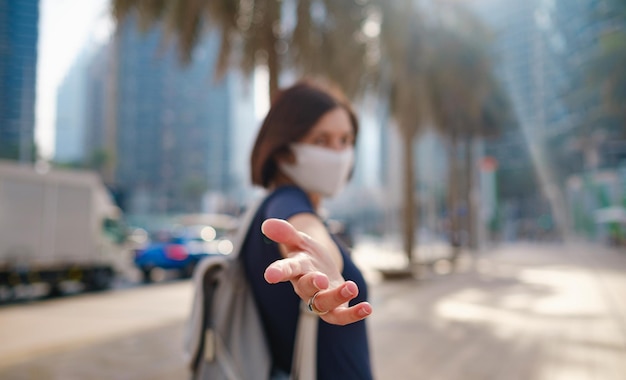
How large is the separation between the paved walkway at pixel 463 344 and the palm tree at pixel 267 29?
14.0 feet

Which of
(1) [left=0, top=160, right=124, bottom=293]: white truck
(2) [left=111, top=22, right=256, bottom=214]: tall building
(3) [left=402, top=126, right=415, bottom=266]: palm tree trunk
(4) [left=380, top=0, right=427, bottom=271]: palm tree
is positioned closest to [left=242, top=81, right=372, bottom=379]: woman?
(1) [left=0, top=160, right=124, bottom=293]: white truck

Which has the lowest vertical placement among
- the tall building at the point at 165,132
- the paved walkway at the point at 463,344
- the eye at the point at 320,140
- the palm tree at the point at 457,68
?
the paved walkway at the point at 463,344

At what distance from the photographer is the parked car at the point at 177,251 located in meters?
16.7

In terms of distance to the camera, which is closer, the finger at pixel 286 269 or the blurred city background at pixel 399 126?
the finger at pixel 286 269

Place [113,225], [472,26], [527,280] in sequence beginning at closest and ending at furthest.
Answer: [527,280], [113,225], [472,26]

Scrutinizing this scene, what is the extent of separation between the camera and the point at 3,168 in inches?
440

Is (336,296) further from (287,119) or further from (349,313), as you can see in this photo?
(287,119)

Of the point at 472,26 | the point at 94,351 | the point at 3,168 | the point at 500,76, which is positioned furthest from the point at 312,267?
the point at 500,76

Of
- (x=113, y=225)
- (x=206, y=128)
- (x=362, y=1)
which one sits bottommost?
(x=113, y=225)

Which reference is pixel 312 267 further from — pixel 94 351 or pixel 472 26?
pixel 472 26

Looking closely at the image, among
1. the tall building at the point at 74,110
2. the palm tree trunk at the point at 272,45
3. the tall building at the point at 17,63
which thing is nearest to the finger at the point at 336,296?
the palm tree trunk at the point at 272,45

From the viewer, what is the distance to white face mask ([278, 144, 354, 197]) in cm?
163

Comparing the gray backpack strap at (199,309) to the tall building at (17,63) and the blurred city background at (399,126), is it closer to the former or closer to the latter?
the blurred city background at (399,126)

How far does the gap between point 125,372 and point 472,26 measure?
14.3 meters
